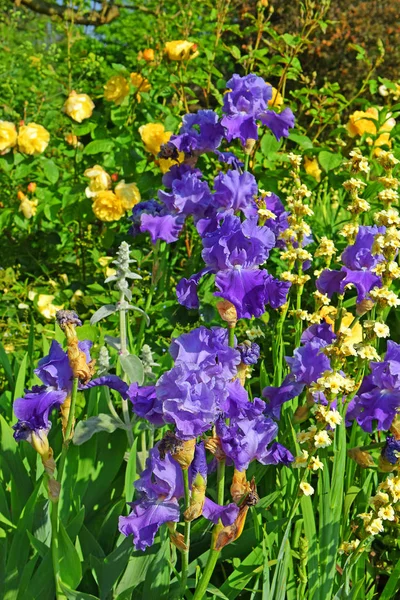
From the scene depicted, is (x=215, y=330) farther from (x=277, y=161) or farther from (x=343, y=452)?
(x=277, y=161)

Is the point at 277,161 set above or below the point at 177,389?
below

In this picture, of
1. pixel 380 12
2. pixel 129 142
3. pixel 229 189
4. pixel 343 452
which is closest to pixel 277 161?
pixel 129 142

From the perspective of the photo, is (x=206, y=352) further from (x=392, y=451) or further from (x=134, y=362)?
(x=134, y=362)

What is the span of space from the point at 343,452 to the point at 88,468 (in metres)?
0.67

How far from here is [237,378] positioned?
135 cm

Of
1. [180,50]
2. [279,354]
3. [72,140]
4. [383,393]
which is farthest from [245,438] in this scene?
[72,140]

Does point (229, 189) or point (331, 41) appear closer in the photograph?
point (229, 189)

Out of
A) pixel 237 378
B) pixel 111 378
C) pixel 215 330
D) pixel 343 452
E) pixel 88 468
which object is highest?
pixel 215 330

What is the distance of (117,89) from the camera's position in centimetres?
305

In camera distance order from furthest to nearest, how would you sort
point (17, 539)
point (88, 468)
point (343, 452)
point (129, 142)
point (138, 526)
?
point (129, 142) < point (88, 468) < point (343, 452) < point (17, 539) < point (138, 526)

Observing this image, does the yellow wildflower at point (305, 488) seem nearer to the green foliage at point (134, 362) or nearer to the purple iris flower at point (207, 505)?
the green foliage at point (134, 362)

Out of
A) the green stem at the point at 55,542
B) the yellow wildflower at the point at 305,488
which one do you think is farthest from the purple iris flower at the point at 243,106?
the green stem at the point at 55,542

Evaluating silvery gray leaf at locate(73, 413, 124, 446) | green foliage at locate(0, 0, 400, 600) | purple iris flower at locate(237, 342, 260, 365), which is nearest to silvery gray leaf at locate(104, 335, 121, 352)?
green foliage at locate(0, 0, 400, 600)

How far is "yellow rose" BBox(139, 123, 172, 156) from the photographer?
2.78m
